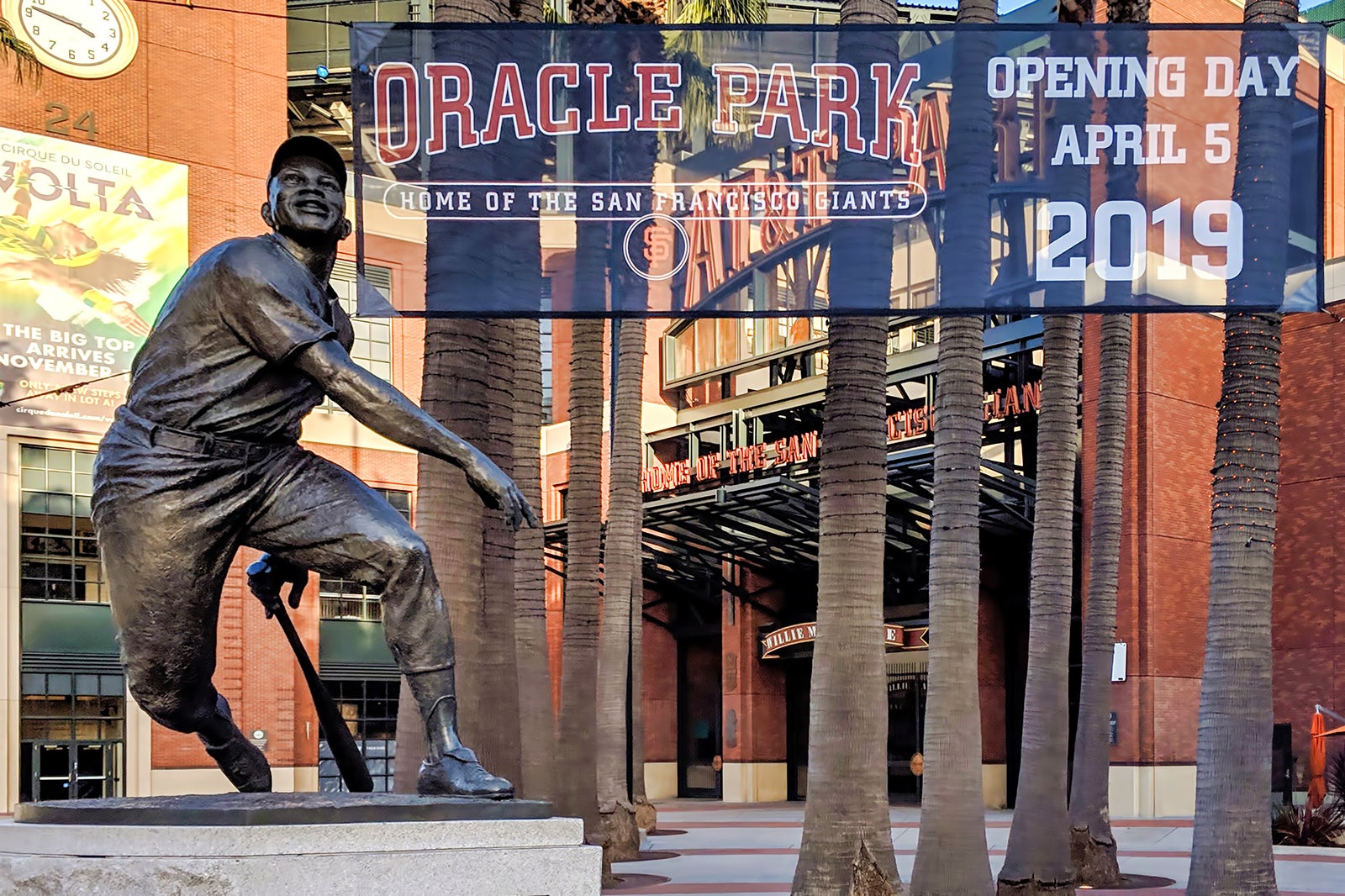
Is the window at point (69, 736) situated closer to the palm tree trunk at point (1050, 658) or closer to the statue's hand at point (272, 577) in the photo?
the palm tree trunk at point (1050, 658)

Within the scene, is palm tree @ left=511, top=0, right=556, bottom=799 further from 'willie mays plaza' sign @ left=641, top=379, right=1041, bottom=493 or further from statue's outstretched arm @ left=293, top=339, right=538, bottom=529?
'willie mays plaza' sign @ left=641, top=379, right=1041, bottom=493

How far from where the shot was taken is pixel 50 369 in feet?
113

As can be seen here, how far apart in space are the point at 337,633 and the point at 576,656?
21341 millimetres

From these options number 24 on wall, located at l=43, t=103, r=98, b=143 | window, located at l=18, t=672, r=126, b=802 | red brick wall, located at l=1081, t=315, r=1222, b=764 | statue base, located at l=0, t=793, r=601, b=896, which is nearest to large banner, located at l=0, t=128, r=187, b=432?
number 24 on wall, located at l=43, t=103, r=98, b=143

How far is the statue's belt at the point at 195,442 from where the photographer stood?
210 inches

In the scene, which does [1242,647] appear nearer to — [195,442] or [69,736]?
[195,442]

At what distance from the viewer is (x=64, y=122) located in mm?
35156

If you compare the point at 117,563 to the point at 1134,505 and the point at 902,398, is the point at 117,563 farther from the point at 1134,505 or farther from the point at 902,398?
the point at 902,398

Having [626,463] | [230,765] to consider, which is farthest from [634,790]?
[230,765]

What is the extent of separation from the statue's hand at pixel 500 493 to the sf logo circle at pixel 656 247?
6.23 metres

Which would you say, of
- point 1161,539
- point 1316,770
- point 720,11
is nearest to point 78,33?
point 720,11

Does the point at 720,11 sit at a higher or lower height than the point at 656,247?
higher

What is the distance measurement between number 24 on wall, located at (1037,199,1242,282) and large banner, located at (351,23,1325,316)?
16mm

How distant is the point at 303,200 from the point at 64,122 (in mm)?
32228
